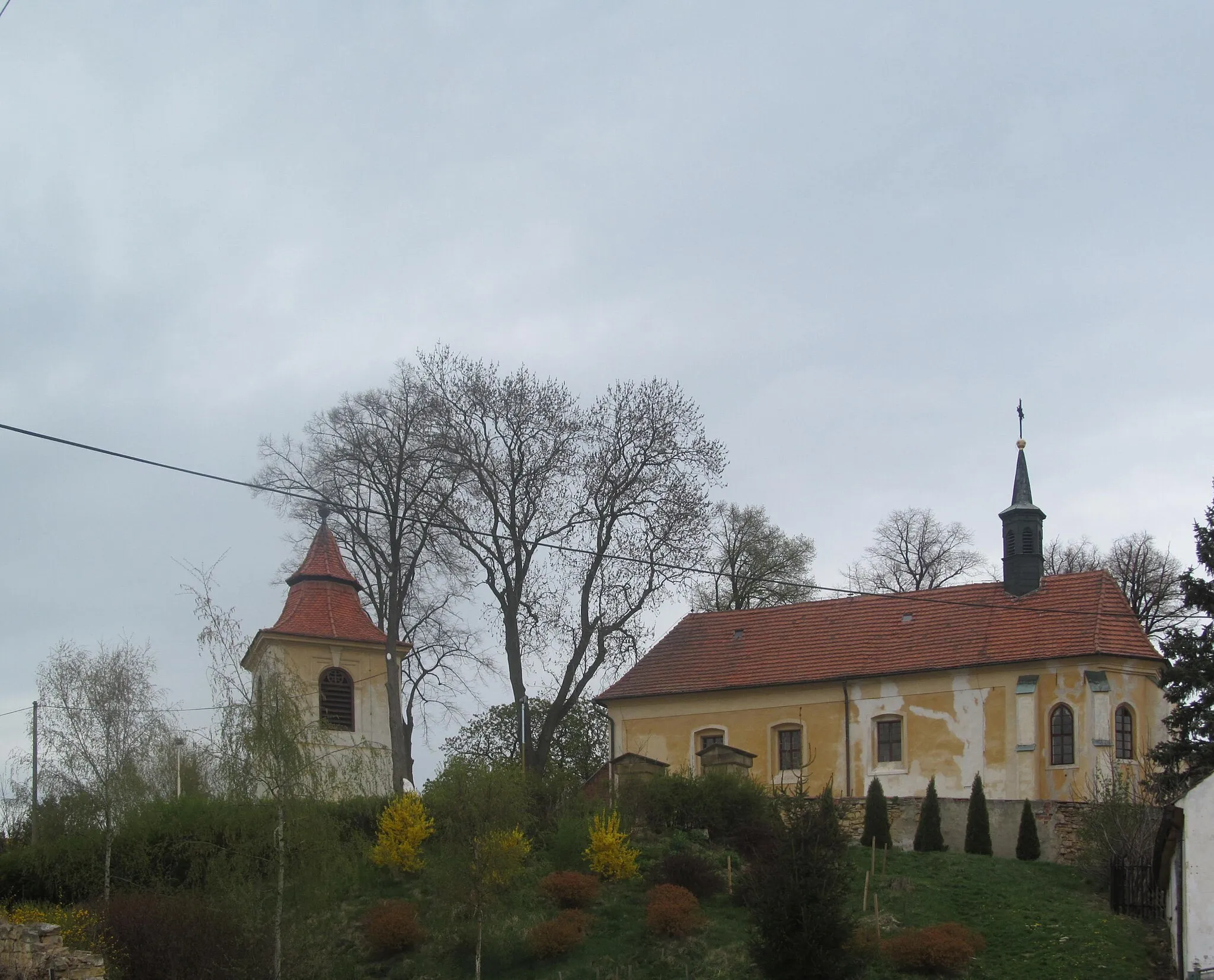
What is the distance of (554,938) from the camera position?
28.6m

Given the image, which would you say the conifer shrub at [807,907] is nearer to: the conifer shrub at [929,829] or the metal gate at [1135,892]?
the metal gate at [1135,892]

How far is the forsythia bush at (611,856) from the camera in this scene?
3250 cm

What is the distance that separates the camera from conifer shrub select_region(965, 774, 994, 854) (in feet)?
117

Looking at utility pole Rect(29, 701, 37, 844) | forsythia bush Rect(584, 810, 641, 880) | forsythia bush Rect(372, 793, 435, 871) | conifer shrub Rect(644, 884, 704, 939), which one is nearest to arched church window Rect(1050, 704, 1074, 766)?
forsythia bush Rect(584, 810, 641, 880)

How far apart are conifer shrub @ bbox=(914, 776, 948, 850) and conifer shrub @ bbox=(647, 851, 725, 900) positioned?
6.37 m

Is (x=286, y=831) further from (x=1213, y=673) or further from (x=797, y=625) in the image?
(x=797, y=625)

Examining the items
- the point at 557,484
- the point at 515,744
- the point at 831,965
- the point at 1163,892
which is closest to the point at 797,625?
the point at 557,484

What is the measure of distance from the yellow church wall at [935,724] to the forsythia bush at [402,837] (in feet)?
32.4

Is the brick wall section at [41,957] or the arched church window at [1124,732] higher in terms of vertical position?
the arched church window at [1124,732]

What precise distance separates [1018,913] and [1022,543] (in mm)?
15142

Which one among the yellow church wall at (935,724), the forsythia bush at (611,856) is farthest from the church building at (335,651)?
the forsythia bush at (611,856)

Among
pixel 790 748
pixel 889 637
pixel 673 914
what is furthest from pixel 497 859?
pixel 889 637

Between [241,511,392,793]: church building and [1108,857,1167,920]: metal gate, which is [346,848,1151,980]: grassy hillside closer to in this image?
[1108,857,1167,920]: metal gate

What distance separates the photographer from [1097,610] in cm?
3994
